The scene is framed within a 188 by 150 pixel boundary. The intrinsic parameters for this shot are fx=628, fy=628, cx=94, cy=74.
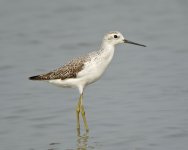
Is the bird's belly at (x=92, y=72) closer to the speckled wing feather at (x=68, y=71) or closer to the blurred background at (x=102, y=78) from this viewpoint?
the speckled wing feather at (x=68, y=71)

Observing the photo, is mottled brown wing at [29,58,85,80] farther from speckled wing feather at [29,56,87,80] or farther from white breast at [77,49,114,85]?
white breast at [77,49,114,85]

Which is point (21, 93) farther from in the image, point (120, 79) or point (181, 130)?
point (181, 130)

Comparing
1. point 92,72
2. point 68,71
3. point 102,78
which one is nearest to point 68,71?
point 68,71

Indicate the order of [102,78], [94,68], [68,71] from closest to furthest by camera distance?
1. [94,68]
2. [68,71]
3. [102,78]

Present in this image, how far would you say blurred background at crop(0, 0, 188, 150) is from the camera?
1415 cm

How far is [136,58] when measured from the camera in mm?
20469

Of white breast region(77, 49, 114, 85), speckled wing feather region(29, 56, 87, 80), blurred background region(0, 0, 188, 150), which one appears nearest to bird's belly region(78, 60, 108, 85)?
white breast region(77, 49, 114, 85)

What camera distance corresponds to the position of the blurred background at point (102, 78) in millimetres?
14148

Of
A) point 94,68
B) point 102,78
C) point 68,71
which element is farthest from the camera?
point 102,78

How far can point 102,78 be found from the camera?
62.5 feet

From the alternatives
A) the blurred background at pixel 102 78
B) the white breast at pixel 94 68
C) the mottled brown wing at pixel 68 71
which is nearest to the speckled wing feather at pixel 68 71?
the mottled brown wing at pixel 68 71

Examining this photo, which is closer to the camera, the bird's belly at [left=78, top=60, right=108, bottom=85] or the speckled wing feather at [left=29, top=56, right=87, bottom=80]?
the bird's belly at [left=78, top=60, right=108, bottom=85]

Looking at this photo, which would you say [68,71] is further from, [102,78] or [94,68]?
[102,78]

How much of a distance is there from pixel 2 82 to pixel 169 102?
5.32 metres
